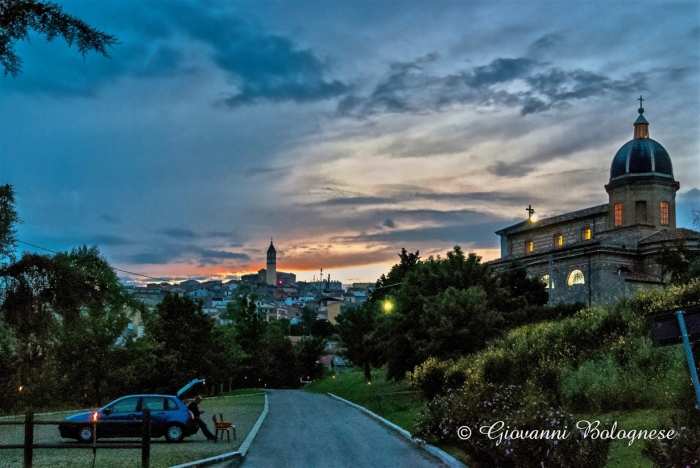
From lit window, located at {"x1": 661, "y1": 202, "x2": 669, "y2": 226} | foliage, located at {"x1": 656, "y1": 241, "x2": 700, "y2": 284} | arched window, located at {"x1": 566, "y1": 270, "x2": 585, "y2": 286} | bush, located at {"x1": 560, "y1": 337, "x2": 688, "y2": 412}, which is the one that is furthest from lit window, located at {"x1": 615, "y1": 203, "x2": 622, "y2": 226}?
bush, located at {"x1": 560, "y1": 337, "x2": 688, "y2": 412}

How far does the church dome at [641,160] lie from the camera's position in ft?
185

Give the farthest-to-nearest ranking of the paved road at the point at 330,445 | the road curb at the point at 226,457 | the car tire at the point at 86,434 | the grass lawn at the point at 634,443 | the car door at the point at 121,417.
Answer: the car door at the point at 121,417 → the car tire at the point at 86,434 → the paved road at the point at 330,445 → the road curb at the point at 226,457 → the grass lawn at the point at 634,443

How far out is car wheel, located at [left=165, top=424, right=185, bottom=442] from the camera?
67.6 ft

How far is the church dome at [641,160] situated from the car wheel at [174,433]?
4616 cm

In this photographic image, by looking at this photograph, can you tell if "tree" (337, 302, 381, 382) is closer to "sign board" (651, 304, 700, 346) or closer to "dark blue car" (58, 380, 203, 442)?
"dark blue car" (58, 380, 203, 442)

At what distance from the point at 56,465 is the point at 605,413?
11.9m

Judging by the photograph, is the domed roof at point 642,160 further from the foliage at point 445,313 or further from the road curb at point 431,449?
the road curb at point 431,449

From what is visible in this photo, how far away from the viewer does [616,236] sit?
5538cm

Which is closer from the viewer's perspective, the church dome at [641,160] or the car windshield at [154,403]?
the car windshield at [154,403]

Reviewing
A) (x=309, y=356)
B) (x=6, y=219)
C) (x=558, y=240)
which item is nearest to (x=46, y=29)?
(x=6, y=219)

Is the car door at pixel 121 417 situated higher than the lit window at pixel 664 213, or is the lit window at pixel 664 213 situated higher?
the lit window at pixel 664 213

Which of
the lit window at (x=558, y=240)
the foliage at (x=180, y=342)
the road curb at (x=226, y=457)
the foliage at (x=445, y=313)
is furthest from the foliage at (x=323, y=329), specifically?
the road curb at (x=226, y=457)

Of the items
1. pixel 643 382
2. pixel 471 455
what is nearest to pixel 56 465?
pixel 471 455

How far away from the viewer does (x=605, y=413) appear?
1608 centimetres
